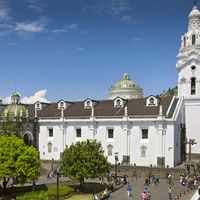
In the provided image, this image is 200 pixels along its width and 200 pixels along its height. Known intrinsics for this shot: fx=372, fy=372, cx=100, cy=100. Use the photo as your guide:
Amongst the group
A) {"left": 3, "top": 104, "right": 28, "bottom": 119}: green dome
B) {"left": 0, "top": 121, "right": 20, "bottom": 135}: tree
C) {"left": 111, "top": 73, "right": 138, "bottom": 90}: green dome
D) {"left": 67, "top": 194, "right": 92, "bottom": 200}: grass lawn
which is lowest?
{"left": 67, "top": 194, "right": 92, "bottom": 200}: grass lawn

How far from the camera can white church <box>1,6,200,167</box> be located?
54.0 m

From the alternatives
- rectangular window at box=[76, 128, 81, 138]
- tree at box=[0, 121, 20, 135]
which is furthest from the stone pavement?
tree at box=[0, 121, 20, 135]

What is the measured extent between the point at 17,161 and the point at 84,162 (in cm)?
663

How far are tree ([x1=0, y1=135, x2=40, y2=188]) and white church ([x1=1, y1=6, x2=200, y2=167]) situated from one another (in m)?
19.7

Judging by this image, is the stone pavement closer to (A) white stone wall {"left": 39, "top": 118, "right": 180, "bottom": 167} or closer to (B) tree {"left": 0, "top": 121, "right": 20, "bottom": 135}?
(A) white stone wall {"left": 39, "top": 118, "right": 180, "bottom": 167}

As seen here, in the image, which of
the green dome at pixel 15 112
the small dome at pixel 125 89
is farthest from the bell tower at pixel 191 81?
the green dome at pixel 15 112

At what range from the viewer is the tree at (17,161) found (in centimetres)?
3538

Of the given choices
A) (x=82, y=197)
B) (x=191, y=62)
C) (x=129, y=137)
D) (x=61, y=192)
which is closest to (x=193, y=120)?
(x=191, y=62)

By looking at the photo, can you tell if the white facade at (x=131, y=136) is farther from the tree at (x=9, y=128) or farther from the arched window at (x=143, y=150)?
the tree at (x=9, y=128)

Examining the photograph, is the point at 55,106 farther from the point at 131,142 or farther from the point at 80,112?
the point at 131,142

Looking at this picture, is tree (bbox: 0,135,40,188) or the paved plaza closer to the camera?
tree (bbox: 0,135,40,188)

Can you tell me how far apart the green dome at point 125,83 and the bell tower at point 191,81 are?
1950 centimetres

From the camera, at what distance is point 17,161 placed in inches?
1411

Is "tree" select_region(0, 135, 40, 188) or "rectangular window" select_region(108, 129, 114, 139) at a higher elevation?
"rectangular window" select_region(108, 129, 114, 139)
